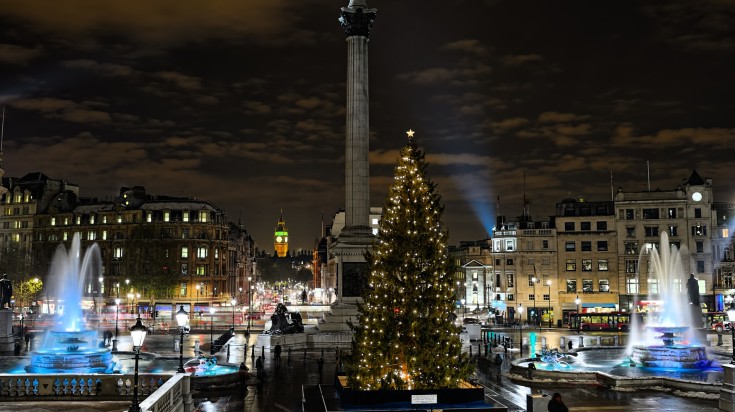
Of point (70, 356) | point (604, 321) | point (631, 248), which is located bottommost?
point (604, 321)

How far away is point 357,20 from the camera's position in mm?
61719

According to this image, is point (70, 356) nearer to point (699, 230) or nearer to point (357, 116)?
point (357, 116)

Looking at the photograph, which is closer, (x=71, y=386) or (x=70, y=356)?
(x=71, y=386)

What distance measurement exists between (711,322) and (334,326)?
47851mm

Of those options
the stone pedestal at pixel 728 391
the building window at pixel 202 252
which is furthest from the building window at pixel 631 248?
the stone pedestal at pixel 728 391

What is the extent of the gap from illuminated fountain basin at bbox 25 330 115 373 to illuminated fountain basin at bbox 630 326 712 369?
98.7ft

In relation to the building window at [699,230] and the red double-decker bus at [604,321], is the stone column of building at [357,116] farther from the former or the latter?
the building window at [699,230]

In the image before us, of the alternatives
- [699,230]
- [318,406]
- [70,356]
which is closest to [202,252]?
[699,230]

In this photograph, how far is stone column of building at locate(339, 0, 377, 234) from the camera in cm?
6122

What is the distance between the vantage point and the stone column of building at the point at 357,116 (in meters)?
61.2

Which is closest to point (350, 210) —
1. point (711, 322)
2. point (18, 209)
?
point (711, 322)

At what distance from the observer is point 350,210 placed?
61.4 m

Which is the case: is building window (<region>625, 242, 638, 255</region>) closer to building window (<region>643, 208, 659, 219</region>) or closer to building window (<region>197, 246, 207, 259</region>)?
building window (<region>643, 208, 659, 219</region>)

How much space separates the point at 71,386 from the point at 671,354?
103 feet
